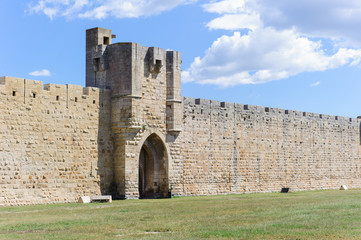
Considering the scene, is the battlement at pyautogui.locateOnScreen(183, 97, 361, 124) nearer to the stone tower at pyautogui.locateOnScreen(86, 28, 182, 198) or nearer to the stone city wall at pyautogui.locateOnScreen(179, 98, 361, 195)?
the stone city wall at pyautogui.locateOnScreen(179, 98, 361, 195)

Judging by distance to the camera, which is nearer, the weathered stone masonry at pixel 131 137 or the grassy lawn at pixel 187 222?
the grassy lawn at pixel 187 222

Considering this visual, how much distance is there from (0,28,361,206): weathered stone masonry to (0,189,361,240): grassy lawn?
307 centimetres

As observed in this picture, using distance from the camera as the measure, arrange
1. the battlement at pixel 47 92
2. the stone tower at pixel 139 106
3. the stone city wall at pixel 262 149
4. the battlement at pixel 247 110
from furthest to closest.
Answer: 1. the battlement at pixel 247 110
2. the stone city wall at pixel 262 149
3. the stone tower at pixel 139 106
4. the battlement at pixel 47 92

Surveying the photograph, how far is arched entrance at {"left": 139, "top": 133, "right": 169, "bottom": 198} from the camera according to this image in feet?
80.6

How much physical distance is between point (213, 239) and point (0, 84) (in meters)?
11.5

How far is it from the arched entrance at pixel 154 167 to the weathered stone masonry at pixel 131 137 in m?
0.04

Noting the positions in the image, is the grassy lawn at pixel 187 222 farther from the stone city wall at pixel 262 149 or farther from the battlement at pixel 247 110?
the battlement at pixel 247 110

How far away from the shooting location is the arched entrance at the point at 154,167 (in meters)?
24.6

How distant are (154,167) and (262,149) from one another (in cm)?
761

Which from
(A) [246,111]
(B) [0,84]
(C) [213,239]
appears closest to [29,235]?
(C) [213,239]

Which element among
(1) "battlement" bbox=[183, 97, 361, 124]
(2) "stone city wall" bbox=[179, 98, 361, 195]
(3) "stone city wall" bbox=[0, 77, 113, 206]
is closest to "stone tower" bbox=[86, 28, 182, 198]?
Answer: (3) "stone city wall" bbox=[0, 77, 113, 206]

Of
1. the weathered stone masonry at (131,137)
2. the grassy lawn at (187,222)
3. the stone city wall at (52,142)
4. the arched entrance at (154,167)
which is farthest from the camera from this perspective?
the arched entrance at (154,167)

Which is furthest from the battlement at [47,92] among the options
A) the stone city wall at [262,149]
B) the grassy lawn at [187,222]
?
the stone city wall at [262,149]

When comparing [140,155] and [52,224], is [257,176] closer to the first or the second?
[140,155]
